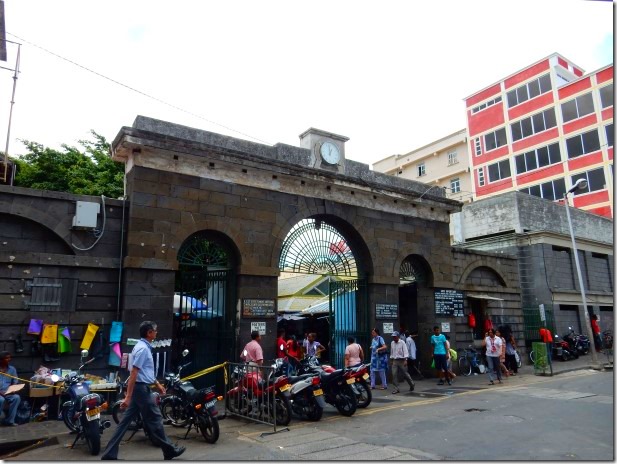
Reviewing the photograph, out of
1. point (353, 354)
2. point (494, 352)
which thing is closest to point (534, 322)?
point (494, 352)

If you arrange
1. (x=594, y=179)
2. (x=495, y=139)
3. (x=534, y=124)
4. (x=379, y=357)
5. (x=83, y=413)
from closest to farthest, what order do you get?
(x=83, y=413) < (x=379, y=357) < (x=594, y=179) < (x=534, y=124) < (x=495, y=139)

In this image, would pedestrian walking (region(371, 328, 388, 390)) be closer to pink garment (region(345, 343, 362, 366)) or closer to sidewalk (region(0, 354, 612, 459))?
sidewalk (region(0, 354, 612, 459))

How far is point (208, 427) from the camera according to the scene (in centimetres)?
682

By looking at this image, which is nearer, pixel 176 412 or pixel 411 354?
pixel 176 412

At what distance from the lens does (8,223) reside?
8.55 m

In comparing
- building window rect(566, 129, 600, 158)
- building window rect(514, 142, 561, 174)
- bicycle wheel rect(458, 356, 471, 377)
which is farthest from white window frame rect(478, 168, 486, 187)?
bicycle wheel rect(458, 356, 471, 377)

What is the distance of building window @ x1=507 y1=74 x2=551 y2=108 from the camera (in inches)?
1265

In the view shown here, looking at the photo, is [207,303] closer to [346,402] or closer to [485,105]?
[346,402]

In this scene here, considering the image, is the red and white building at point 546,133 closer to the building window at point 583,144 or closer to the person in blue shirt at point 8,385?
the building window at point 583,144

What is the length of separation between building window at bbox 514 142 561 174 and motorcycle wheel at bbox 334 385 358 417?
2839 centimetres

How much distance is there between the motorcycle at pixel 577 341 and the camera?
19125 millimetres

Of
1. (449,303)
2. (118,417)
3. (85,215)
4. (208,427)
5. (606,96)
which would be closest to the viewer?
(208,427)

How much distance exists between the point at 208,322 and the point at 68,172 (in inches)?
470

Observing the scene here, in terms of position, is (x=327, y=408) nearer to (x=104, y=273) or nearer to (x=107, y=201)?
(x=104, y=273)
